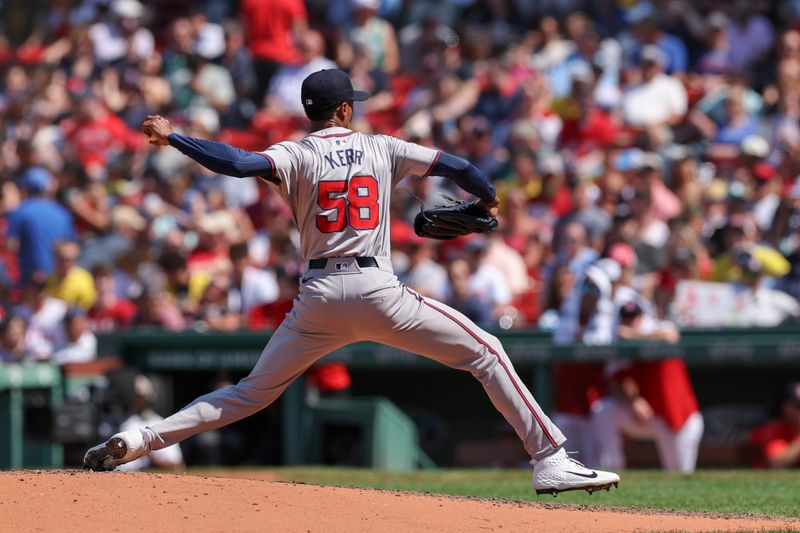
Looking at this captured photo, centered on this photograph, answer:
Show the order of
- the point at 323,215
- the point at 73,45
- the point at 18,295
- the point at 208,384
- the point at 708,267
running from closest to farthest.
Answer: the point at 323,215 → the point at 708,267 → the point at 208,384 → the point at 18,295 → the point at 73,45

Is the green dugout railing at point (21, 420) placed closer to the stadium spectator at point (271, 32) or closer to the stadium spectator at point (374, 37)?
the stadium spectator at point (271, 32)

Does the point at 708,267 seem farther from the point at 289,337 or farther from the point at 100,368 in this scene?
the point at 289,337

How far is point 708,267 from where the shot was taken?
10.5 m

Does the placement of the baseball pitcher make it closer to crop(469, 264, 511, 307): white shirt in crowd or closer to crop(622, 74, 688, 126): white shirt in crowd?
crop(469, 264, 511, 307): white shirt in crowd

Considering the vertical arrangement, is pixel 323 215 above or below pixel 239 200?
below

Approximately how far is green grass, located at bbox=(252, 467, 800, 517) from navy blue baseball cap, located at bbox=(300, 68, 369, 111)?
230 cm

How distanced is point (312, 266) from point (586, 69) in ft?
26.4

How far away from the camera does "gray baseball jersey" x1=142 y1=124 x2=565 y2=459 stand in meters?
5.47

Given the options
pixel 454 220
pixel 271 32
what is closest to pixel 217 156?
pixel 454 220

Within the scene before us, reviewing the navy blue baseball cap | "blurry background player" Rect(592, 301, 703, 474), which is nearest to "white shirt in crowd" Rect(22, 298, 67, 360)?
"blurry background player" Rect(592, 301, 703, 474)

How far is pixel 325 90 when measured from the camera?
5.61 meters

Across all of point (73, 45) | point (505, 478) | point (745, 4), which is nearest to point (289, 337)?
point (505, 478)

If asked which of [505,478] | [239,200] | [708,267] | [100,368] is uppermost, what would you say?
[239,200]

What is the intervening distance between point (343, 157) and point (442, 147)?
297 inches
